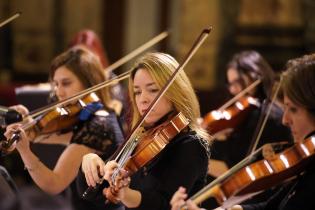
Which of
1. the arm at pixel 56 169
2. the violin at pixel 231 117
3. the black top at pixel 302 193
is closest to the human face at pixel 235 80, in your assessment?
the violin at pixel 231 117

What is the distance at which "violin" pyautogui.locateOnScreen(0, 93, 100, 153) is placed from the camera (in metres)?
3.14

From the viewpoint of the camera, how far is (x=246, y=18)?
6410mm

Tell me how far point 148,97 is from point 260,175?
21.7 inches

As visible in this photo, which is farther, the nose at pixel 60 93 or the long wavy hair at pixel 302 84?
the nose at pixel 60 93

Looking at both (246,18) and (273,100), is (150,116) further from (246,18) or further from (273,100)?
(246,18)

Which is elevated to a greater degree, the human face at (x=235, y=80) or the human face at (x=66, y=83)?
the human face at (x=66, y=83)

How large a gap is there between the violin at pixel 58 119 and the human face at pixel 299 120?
105cm

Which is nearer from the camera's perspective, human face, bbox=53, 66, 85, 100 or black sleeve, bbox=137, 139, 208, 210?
black sleeve, bbox=137, 139, 208, 210

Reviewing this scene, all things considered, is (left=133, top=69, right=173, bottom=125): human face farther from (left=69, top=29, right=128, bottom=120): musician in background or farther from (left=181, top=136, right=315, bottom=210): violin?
(left=69, top=29, right=128, bottom=120): musician in background

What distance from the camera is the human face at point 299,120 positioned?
2.32m

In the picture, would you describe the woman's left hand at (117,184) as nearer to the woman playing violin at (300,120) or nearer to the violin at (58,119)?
the woman playing violin at (300,120)

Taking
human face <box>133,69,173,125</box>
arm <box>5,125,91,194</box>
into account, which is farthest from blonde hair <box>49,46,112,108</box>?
human face <box>133,69,173,125</box>

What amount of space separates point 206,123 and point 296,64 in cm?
119

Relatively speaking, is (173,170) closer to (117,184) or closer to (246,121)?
(117,184)
